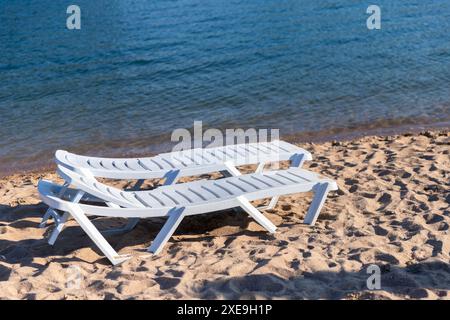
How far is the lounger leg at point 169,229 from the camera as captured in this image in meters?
5.13

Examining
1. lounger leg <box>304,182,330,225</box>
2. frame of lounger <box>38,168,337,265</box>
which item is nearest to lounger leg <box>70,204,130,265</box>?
frame of lounger <box>38,168,337,265</box>

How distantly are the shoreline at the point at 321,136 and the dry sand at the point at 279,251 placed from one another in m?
2.50

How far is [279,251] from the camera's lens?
4941 millimetres

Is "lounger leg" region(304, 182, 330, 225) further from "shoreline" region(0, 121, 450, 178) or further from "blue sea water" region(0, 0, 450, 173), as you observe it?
"blue sea water" region(0, 0, 450, 173)

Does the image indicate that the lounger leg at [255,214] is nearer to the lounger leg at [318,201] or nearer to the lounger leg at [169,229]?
Answer: the lounger leg at [318,201]

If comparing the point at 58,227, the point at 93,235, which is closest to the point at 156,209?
the point at 93,235

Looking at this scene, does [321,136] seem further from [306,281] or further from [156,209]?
[306,281]

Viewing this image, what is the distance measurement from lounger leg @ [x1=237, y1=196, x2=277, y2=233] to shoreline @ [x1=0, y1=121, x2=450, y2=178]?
14.0 ft

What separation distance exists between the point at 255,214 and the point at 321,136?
467 centimetres

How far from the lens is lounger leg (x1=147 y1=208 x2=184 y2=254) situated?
5133 millimetres
